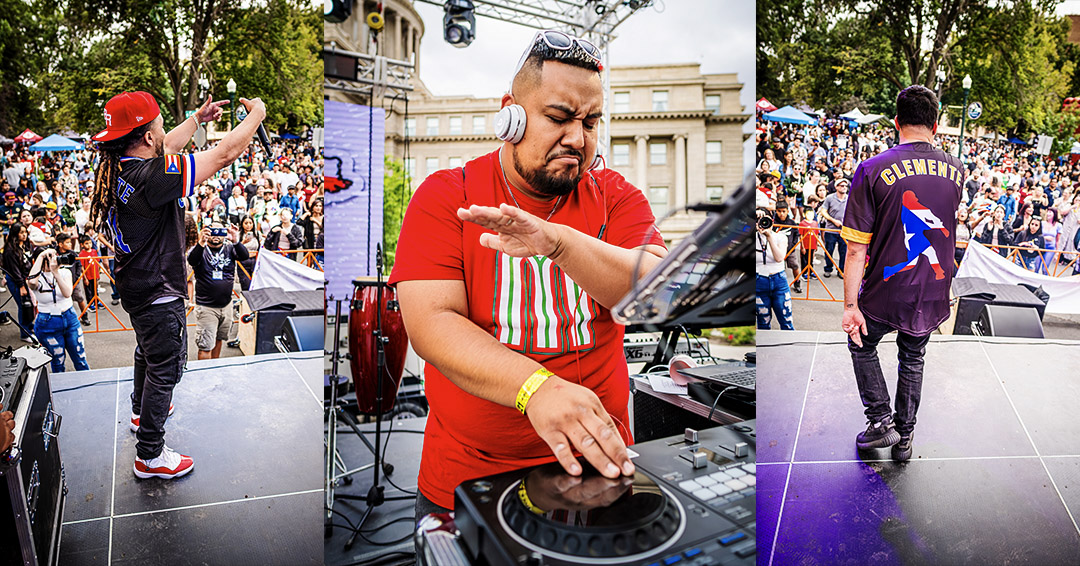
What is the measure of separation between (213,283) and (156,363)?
13.6 inches

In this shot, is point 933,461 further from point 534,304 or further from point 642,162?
point 534,304

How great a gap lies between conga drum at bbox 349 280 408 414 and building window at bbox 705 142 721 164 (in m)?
0.88

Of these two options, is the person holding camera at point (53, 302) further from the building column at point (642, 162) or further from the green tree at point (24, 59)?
the building column at point (642, 162)

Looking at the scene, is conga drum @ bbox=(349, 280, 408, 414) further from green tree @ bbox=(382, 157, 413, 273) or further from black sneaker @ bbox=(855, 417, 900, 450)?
black sneaker @ bbox=(855, 417, 900, 450)

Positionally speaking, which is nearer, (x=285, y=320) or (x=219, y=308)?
(x=219, y=308)

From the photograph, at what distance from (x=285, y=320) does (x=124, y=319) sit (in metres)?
0.58

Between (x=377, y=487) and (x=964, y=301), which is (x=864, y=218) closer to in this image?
(x=964, y=301)

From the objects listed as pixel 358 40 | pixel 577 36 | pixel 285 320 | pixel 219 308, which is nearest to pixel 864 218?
pixel 577 36

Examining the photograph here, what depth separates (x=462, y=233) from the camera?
1.24 meters

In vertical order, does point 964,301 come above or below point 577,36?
below

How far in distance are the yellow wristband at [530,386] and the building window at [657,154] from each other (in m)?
0.57

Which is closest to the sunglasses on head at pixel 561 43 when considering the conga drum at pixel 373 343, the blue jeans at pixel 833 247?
the conga drum at pixel 373 343

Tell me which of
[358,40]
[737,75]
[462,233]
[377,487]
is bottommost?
[377,487]

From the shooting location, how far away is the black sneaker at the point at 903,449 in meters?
3.04
